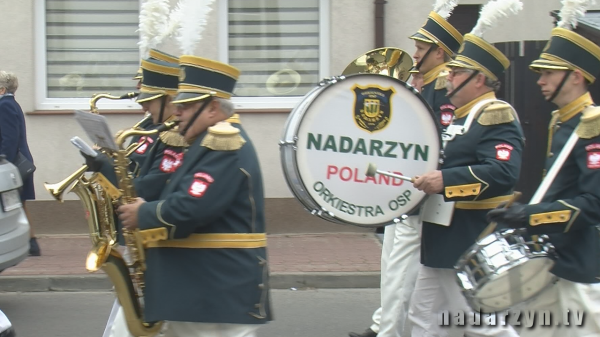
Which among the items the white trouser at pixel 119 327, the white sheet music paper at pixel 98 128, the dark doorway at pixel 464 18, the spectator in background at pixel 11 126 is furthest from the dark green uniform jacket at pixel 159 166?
the dark doorway at pixel 464 18

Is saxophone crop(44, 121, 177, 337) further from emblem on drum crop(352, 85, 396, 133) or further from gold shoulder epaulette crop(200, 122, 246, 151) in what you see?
emblem on drum crop(352, 85, 396, 133)

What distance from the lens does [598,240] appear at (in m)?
3.80

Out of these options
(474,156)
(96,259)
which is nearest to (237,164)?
(96,259)

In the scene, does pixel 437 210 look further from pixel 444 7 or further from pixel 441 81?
Answer: pixel 444 7

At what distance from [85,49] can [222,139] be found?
714 centimetres

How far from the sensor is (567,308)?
3729 mm

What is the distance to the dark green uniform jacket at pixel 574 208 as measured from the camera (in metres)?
3.58

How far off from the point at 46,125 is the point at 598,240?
24.4 ft

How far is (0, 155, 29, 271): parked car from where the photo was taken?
21.5ft

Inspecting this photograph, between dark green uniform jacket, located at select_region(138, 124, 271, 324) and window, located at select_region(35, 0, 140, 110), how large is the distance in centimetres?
673

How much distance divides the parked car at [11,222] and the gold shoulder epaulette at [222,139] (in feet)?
11.3

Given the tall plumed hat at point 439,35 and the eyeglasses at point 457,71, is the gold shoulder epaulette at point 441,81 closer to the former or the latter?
the tall plumed hat at point 439,35

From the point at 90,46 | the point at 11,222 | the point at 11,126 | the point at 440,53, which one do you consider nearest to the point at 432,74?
the point at 440,53

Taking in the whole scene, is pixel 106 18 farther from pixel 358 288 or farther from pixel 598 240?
pixel 598 240
